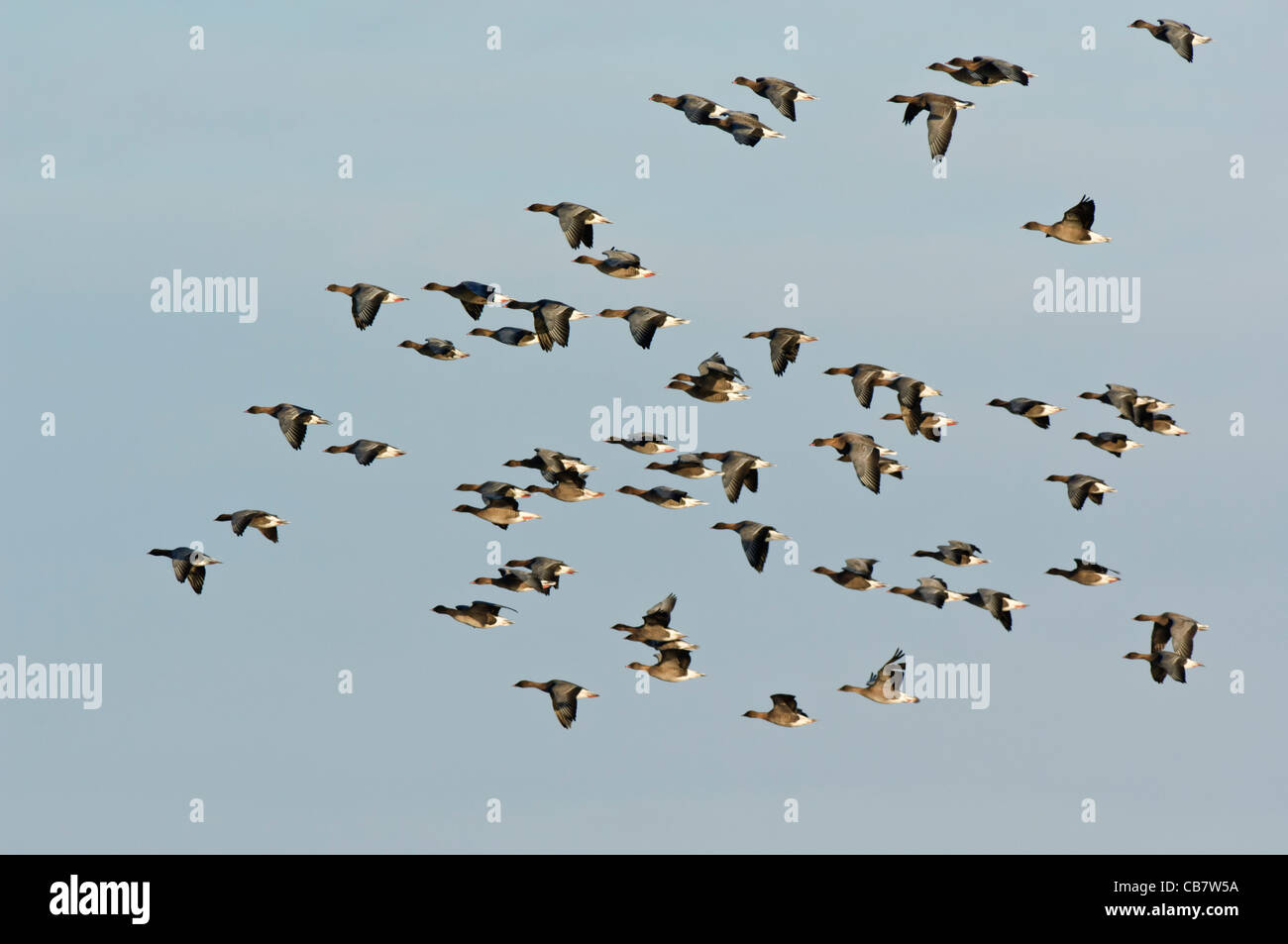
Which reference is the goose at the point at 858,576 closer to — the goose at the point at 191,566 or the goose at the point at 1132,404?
the goose at the point at 1132,404

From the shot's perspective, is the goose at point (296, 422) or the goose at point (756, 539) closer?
the goose at point (756, 539)

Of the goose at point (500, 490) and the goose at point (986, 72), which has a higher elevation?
the goose at point (986, 72)

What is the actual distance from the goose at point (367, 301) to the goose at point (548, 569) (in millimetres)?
7106

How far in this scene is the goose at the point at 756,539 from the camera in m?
52.4

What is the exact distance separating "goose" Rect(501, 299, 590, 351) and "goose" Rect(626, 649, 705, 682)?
7.57 metres

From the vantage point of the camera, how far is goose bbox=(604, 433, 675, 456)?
190 ft

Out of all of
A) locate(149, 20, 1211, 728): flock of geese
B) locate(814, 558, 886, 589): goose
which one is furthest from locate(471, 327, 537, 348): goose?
locate(814, 558, 886, 589): goose

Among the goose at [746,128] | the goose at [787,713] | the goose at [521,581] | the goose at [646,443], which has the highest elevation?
the goose at [746,128]

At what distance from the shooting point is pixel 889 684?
58.8m

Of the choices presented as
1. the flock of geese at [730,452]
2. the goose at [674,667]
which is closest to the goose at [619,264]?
the flock of geese at [730,452]
